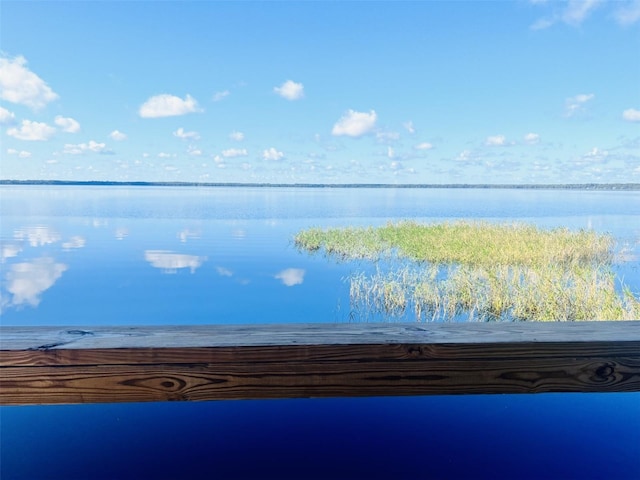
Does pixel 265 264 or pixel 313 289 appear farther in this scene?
pixel 265 264

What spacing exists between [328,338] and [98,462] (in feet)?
6.22

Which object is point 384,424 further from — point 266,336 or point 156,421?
point 266,336

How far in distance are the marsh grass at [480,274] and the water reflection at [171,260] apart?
119 inches

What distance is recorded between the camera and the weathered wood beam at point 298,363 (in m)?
0.75

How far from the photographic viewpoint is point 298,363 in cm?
77

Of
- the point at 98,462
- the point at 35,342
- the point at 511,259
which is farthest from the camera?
the point at 511,259

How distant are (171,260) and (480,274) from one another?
20.4ft

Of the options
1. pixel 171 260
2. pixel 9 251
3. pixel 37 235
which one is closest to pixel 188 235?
pixel 37 235

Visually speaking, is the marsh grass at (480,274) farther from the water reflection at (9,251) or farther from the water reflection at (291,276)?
the water reflection at (9,251)

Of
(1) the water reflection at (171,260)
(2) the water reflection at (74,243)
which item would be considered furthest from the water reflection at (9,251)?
(1) the water reflection at (171,260)

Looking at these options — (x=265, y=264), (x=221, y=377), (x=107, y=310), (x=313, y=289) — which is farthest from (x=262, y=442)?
(x=265, y=264)

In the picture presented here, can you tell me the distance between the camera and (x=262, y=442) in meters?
2.35

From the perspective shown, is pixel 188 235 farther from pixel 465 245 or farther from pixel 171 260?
pixel 465 245

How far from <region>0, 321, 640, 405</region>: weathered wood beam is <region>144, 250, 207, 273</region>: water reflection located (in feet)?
26.0
